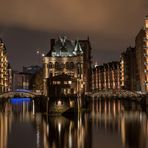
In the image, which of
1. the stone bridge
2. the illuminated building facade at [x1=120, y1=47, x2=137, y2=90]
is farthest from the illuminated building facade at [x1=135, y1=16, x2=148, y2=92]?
the stone bridge

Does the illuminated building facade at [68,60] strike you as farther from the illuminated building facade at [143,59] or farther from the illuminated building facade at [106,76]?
the illuminated building facade at [143,59]

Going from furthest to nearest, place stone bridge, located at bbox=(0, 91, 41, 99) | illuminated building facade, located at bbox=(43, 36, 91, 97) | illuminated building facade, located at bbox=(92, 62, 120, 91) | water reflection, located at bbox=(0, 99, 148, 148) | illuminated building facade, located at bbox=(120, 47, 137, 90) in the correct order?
illuminated building facade, located at bbox=(92, 62, 120, 91) → illuminated building facade, located at bbox=(43, 36, 91, 97) → illuminated building facade, located at bbox=(120, 47, 137, 90) → stone bridge, located at bbox=(0, 91, 41, 99) → water reflection, located at bbox=(0, 99, 148, 148)

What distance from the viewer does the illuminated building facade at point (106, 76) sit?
586 ft

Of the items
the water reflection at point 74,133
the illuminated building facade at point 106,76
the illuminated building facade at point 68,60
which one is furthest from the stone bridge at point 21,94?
the illuminated building facade at point 106,76

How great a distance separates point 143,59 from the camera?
117625 mm

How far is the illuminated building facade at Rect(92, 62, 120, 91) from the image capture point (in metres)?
179

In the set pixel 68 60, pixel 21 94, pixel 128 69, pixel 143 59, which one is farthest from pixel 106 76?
pixel 21 94

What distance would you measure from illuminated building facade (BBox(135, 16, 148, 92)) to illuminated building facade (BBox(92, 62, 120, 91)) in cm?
4670

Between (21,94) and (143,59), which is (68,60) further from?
(21,94)

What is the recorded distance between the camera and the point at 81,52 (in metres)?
168

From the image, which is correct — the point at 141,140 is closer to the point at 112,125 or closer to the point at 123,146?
the point at 123,146

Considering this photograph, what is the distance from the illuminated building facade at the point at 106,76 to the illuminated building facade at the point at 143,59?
46.7m

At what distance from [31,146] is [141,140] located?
14.7m

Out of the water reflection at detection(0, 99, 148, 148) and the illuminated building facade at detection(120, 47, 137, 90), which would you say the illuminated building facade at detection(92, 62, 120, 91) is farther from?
the water reflection at detection(0, 99, 148, 148)
